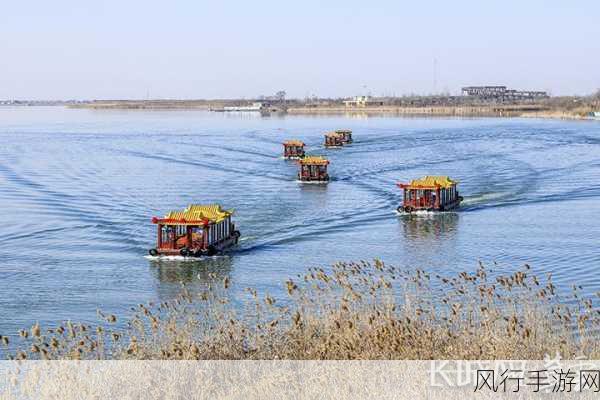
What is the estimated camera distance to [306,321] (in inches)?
594

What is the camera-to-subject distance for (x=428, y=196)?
47.0m

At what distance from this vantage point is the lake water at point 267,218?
99.6 ft

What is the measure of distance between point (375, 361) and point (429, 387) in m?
1.10

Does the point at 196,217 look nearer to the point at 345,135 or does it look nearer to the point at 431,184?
the point at 431,184

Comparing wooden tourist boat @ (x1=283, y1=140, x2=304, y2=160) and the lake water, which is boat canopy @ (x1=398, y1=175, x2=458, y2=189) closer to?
the lake water

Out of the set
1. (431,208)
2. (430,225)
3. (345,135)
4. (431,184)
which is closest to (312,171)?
(431,184)

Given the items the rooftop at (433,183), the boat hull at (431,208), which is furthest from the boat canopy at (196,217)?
the rooftop at (433,183)

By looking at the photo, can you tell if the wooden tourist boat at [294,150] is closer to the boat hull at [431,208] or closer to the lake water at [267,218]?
the lake water at [267,218]

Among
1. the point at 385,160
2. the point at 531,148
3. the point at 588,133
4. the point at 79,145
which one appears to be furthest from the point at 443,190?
the point at 588,133

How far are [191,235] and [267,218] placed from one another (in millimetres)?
8082

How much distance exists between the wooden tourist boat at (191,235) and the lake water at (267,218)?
0.74 m

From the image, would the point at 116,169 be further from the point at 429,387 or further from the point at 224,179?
the point at 429,387

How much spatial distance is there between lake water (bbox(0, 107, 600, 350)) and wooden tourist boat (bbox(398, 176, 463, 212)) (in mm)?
932

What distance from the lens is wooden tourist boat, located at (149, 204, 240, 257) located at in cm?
3487
